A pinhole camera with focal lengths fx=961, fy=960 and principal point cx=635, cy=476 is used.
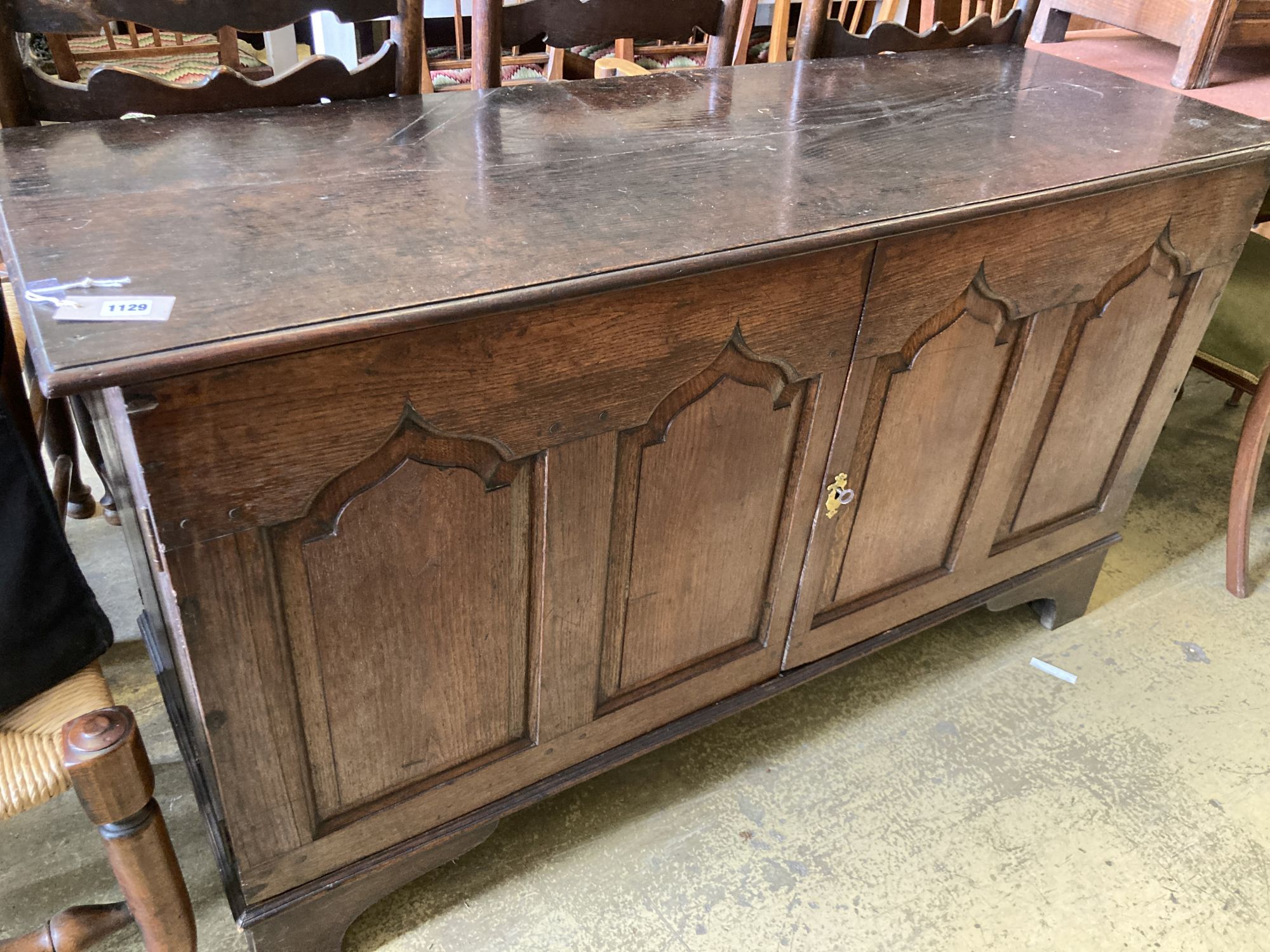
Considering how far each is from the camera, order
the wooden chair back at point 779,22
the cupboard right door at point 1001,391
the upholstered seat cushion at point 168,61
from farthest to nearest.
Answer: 1. the wooden chair back at point 779,22
2. the upholstered seat cushion at point 168,61
3. the cupboard right door at point 1001,391

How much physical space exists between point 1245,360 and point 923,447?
38.4 inches

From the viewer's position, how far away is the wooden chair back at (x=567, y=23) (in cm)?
136

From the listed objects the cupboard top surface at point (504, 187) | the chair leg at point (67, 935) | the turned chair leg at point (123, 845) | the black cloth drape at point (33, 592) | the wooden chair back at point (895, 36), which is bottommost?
the chair leg at point (67, 935)

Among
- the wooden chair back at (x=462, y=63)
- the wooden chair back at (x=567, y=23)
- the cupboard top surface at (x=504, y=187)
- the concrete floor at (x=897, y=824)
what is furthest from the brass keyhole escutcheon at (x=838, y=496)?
the wooden chair back at (x=462, y=63)

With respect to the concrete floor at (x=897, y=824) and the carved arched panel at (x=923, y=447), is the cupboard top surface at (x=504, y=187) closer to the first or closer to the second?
the carved arched panel at (x=923, y=447)

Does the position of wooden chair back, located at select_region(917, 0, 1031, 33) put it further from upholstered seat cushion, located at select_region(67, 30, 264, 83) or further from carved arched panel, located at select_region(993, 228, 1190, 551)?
upholstered seat cushion, located at select_region(67, 30, 264, 83)

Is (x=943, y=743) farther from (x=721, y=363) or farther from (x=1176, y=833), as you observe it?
(x=721, y=363)

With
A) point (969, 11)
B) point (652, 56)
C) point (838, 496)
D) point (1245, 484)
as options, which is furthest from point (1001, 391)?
point (652, 56)

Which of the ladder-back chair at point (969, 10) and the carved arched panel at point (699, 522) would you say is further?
the ladder-back chair at point (969, 10)

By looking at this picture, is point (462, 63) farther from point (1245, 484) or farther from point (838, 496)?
point (1245, 484)

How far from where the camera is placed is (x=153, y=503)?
804mm

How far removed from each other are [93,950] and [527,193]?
3.71 ft

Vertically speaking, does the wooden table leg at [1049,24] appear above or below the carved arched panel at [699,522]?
above

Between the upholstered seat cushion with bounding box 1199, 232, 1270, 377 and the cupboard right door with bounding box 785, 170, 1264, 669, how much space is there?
0.37 meters
